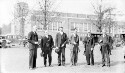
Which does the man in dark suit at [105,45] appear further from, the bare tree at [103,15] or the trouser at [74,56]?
the bare tree at [103,15]

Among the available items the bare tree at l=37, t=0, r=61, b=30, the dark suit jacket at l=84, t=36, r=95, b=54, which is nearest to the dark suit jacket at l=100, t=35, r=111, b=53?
the dark suit jacket at l=84, t=36, r=95, b=54

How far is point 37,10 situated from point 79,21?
1433 cm

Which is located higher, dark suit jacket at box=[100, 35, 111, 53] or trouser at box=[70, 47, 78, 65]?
dark suit jacket at box=[100, 35, 111, 53]

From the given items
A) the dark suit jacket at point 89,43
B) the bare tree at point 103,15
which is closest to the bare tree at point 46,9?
the bare tree at point 103,15

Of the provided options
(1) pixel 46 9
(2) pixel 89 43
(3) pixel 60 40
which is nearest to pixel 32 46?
(3) pixel 60 40

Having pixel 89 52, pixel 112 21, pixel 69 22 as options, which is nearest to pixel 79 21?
pixel 69 22

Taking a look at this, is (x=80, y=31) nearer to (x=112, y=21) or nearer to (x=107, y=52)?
(x=112, y=21)

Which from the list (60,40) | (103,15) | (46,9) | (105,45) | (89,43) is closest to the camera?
(60,40)

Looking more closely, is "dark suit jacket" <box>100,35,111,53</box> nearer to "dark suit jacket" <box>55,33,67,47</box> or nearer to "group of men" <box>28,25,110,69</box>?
"group of men" <box>28,25,110,69</box>

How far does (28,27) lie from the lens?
21391 mm

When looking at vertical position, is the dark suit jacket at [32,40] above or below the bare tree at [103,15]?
below

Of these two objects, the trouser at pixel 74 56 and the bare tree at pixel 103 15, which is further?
the bare tree at pixel 103 15

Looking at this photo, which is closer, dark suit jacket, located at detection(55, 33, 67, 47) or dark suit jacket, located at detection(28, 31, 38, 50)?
dark suit jacket, located at detection(28, 31, 38, 50)

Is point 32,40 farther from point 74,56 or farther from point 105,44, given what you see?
point 105,44
